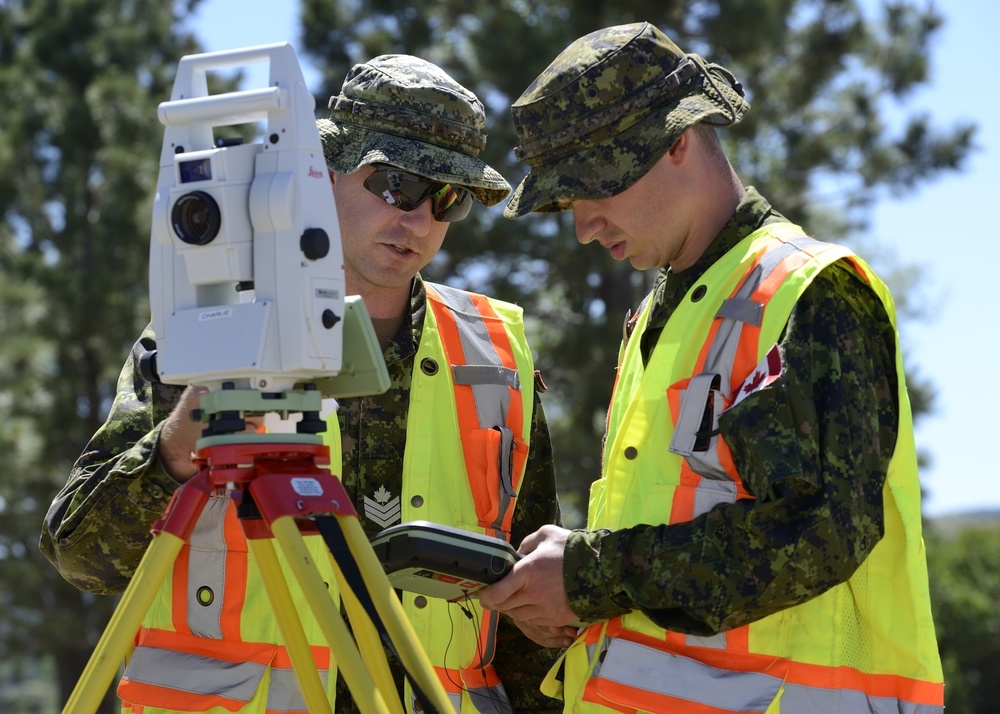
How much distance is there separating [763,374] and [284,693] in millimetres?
1434

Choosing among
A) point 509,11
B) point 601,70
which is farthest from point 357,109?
point 509,11

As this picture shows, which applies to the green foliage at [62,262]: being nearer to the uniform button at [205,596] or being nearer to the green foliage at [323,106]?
the green foliage at [323,106]

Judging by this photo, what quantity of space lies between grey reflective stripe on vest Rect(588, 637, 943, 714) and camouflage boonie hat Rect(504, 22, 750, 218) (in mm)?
1087

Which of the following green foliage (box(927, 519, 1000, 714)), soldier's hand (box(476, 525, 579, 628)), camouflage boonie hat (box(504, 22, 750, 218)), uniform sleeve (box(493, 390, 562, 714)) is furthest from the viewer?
green foliage (box(927, 519, 1000, 714))

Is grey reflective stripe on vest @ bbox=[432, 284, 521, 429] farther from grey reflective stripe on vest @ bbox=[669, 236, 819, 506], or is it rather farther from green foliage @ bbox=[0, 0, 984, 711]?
green foliage @ bbox=[0, 0, 984, 711]

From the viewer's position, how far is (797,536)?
103 inches

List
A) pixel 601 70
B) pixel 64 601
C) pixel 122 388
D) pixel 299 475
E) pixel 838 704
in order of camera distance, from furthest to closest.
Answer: pixel 64 601
pixel 122 388
pixel 601 70
pixel 838 704
pixel 299 475

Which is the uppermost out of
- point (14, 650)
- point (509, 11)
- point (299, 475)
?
point (509, 11)

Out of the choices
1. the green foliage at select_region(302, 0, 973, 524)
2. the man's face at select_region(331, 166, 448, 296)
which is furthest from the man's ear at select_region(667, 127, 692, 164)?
the green foliage at select_region(302, 0, 973, 524)

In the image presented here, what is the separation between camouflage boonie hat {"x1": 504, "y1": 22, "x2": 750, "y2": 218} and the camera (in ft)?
9.87

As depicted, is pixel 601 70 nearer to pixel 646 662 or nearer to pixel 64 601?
pixel 646 662

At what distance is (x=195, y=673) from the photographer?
319 cm

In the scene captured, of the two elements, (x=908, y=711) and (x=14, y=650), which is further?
(x=14, y=650)

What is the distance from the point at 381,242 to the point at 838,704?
181 cm
